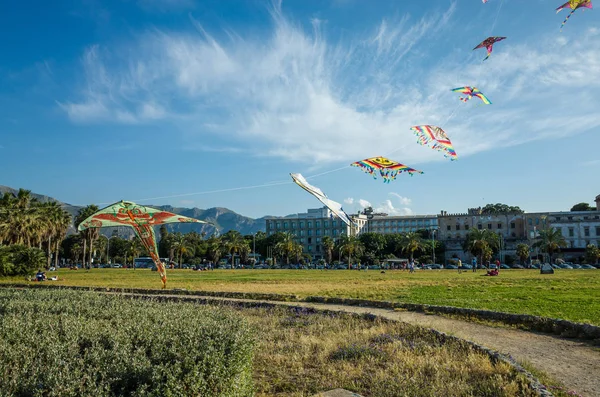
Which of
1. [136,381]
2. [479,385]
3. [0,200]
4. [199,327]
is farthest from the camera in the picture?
[0,200]

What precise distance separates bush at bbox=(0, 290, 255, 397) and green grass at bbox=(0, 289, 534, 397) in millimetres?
17

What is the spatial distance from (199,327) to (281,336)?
694cm

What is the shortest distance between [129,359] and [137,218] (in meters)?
26.0

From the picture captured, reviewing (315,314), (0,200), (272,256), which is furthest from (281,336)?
(272,256)

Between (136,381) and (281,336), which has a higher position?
(136,381)

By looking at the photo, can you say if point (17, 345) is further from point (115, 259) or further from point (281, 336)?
point (115, 259)

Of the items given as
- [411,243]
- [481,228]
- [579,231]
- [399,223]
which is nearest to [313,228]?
[399,223]

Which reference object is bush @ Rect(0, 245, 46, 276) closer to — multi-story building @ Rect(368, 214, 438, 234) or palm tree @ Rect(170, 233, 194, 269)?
palm tree @ Rect(170, 233, 194, 269)

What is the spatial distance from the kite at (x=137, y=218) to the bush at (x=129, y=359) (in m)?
20.9

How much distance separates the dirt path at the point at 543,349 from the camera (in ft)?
30.7

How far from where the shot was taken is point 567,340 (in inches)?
514

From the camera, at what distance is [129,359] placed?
6301mm

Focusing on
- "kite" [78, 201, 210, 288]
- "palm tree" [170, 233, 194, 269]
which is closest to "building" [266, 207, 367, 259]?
"palm tree" [170, 233, 194, 269]

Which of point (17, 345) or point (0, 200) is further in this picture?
point (0, 200)
